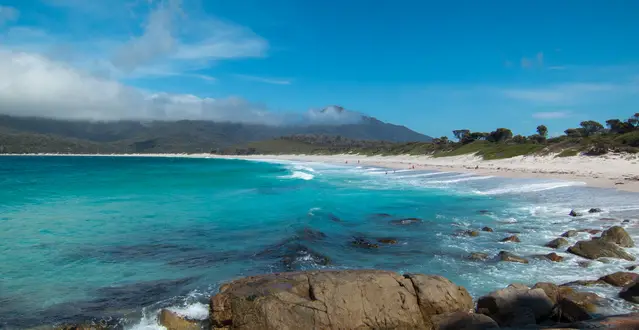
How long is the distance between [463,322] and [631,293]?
185 inches

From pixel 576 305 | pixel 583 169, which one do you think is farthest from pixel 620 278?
pixel 583 169

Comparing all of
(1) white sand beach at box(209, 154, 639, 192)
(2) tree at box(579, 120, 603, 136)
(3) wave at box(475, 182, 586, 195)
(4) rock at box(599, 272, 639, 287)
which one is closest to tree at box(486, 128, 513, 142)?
(2) tree at box(579, 120, 603, 136)

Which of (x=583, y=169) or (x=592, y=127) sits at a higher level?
(x=592, y=127)

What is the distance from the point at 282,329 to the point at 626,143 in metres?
55.6

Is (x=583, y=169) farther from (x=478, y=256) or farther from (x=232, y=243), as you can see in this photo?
(x=232, y=243)

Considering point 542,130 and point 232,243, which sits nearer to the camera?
point 232,243

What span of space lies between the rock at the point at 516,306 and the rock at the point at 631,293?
7.38 ft

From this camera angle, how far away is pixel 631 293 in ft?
28.0

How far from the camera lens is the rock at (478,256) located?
12636 millimetres

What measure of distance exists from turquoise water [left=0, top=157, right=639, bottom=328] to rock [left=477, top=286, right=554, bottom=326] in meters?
1.80

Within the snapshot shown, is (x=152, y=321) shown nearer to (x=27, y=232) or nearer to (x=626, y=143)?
(x=27, y=232)

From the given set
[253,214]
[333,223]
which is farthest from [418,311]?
[253,214]

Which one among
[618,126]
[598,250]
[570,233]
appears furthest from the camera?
[618,126]

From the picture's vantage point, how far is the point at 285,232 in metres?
17.7
